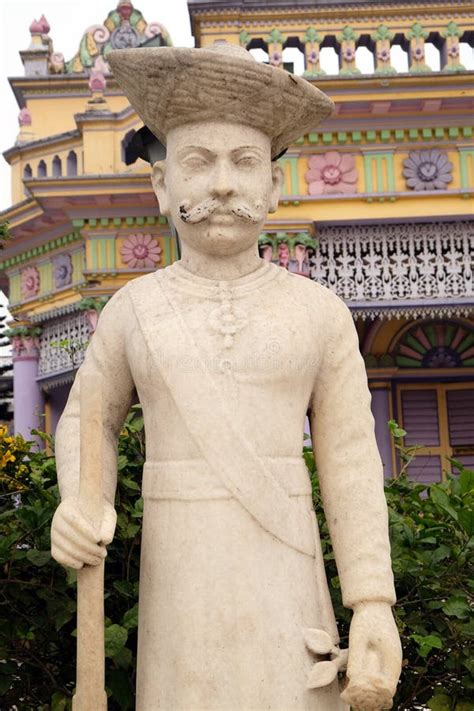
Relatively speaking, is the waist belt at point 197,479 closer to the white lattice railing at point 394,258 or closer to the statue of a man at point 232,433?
the statue of a man at point 232,433

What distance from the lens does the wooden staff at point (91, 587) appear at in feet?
6.65

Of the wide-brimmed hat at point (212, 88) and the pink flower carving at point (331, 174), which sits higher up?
the pink flower carving at point (331, 174)

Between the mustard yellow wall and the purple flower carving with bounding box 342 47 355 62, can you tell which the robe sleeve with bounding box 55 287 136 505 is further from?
the mustard yellow wall

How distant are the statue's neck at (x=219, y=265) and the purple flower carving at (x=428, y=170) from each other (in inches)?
Result: 313

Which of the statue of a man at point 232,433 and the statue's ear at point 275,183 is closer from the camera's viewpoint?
the statue of a man at point 232,433

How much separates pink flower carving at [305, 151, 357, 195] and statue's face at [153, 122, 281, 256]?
774 cm

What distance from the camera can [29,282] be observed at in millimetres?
12617

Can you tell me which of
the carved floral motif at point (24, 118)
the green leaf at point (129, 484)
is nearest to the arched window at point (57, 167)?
the carved floral motif at point (24, 118)

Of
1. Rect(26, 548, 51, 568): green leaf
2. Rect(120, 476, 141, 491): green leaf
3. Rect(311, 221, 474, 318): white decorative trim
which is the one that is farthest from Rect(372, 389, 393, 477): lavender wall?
Rect(26, 548, 51, 568): green leaf

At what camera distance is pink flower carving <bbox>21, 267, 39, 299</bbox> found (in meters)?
12.6

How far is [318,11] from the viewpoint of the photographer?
35.7 ft

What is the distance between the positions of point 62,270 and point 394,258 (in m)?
4.14

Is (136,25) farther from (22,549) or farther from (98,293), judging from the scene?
(22,549)

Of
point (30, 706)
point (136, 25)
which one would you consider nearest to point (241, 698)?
point (30, 706)
